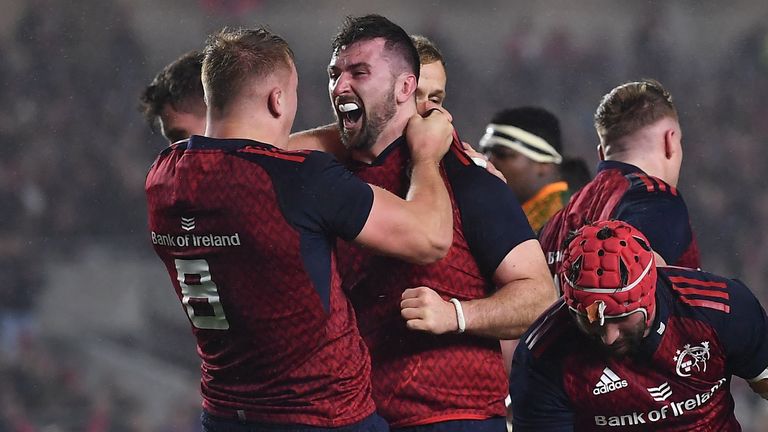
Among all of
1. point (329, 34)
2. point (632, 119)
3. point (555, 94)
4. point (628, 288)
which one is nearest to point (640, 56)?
point (555, 94)

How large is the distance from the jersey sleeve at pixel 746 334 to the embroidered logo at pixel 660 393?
19cm

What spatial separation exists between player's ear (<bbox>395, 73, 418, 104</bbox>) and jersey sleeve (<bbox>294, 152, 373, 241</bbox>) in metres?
0.48

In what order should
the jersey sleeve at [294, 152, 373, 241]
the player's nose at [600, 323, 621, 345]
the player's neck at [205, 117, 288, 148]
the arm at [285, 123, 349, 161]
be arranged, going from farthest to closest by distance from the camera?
the arm at [285, 123, 349, 161]
the player's nose at [600, 323, 621, 345]
the player's neck at [205, 117, 288, 148]
the jersey sleeve at [294, 152, 373, 241]

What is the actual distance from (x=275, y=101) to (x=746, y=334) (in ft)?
4.73

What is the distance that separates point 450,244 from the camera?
278cm

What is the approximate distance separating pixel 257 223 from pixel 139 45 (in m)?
9.10

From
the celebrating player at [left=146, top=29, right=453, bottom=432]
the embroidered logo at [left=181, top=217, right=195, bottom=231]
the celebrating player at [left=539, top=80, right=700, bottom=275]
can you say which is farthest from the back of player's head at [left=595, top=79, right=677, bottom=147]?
the embroidered logo at [left=181, top=217, right=195, bottom=231]

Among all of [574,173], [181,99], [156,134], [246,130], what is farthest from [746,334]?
[156,134]

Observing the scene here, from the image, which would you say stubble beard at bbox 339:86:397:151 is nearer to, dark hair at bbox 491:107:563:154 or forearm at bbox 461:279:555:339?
forearm at bbox 461:279:555:339

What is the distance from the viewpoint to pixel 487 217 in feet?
9.66

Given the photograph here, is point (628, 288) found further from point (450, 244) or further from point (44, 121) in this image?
point (44, 121)

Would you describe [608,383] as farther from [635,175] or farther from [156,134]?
[156,134]

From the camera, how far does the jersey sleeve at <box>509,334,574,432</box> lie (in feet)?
10.5

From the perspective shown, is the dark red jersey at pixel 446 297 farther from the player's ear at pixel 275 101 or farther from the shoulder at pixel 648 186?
the shoulder at pixel 648 186
